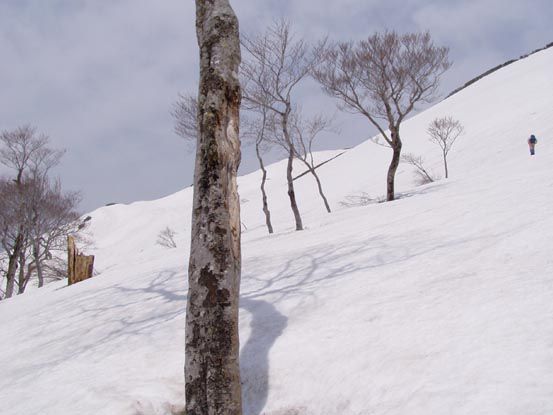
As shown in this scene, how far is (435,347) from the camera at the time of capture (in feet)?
9.49

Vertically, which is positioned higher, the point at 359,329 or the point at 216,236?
the point at 216,236

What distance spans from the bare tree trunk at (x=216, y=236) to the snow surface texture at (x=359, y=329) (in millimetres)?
660

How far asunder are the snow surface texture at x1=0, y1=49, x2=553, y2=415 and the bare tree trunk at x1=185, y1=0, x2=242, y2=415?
26.0 inches

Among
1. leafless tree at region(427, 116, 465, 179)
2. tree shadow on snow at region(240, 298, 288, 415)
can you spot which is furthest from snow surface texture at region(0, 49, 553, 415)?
leafless tree at region(427, 116, 465, 179)

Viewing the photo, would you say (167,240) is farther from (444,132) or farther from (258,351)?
(258,351)

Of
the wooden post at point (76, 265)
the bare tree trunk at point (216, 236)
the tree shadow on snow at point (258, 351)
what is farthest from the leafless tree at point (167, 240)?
the bare tree trunk at point (216, 236)

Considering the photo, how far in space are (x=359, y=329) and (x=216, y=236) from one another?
5.33 ft

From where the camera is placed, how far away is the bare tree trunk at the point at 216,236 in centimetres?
270

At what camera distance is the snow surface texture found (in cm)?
257

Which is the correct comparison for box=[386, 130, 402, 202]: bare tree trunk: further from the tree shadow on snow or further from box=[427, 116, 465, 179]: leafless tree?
the tree shadow on snow

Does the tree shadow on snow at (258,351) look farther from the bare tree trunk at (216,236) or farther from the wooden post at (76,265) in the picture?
the wooden post at (76,265)

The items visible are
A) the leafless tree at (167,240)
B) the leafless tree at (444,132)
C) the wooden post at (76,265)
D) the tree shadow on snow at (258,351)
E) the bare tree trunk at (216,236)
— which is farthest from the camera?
the leafless tree at (167,240)

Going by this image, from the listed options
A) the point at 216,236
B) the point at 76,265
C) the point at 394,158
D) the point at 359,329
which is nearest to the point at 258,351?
the point at 359,329

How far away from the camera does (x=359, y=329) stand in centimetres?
361
